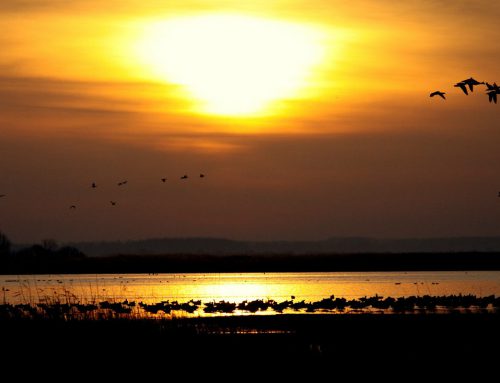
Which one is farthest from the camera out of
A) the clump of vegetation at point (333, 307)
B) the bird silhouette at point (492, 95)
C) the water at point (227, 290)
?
the water at point (227, 290)

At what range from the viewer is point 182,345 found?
27141 millimetres

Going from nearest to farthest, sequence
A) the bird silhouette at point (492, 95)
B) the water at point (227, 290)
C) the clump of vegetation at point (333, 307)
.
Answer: the bird silhouette at point (492, 95) → the clump of vegetation at point (333, 307) → the water at point (227, 290)

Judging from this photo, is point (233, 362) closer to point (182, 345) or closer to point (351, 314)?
point (182, 345)

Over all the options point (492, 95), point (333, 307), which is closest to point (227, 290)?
point (333, 307)

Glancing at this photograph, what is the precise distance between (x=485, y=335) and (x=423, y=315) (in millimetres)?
7787

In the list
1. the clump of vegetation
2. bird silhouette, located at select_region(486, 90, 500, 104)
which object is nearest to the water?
the clump of vegetation

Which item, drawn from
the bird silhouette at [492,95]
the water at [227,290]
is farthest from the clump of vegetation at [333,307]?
the bird silhouette at [492,95]

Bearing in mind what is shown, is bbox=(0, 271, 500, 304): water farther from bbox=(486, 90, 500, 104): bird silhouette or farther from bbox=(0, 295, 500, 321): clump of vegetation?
bbox=(486, 90, 500, 104): bird silhouette

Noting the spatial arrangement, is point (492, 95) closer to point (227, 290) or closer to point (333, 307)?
point (333, 307)

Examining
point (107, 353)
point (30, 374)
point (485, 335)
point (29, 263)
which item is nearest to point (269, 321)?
point (485, 335)

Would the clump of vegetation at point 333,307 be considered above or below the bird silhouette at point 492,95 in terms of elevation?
below

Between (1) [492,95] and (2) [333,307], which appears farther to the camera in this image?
→ (2) [333,307]

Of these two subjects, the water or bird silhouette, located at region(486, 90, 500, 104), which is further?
the water

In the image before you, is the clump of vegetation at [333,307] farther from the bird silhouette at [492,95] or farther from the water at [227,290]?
the bird silhouette at [492,95]
